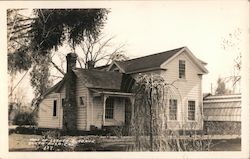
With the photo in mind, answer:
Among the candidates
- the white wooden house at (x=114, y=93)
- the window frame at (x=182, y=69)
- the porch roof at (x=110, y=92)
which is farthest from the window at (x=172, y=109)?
the porch roof at (x=110, y=92)

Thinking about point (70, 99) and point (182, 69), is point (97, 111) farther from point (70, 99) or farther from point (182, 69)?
point (182, 69)

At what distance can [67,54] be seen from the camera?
14.6ft

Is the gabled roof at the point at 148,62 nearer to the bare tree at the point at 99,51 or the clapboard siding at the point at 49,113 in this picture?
the bare tree at the point at 99,51

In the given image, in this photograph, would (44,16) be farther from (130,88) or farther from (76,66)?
(130,88)

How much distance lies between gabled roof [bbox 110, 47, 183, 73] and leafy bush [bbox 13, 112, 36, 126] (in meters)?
0.71

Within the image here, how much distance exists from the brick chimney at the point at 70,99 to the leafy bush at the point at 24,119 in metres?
0.22

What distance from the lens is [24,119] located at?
14.6 ft

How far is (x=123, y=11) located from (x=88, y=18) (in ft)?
0.82

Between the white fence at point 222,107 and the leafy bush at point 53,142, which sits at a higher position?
the white fence at point 222,107

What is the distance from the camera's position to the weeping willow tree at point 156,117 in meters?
4.47

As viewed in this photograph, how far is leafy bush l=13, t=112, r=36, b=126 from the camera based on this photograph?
443 centimetres

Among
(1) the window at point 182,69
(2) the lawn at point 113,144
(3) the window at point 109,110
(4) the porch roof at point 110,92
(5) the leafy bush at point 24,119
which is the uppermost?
(1) the window at point 182,69
